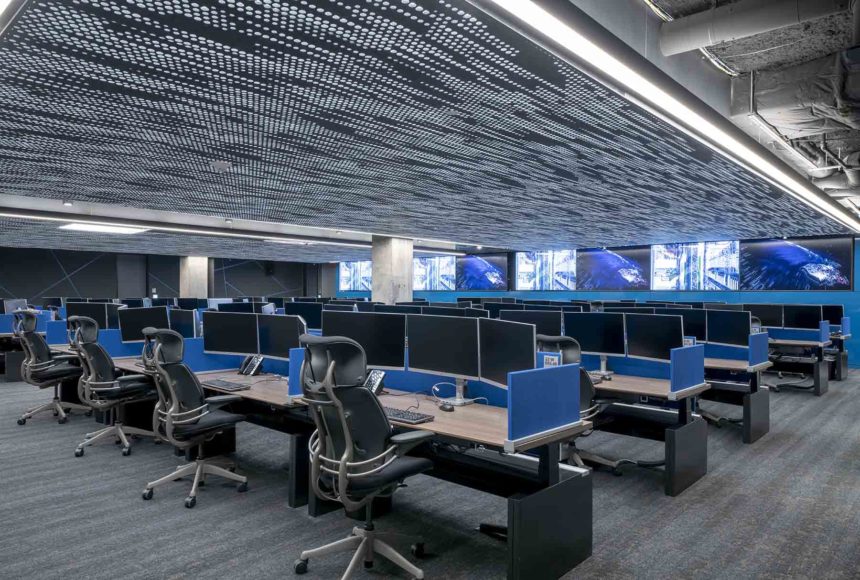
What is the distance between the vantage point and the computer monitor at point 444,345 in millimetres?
3549

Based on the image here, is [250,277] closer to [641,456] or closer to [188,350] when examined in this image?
[188,350]

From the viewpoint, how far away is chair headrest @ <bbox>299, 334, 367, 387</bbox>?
8.43 ft

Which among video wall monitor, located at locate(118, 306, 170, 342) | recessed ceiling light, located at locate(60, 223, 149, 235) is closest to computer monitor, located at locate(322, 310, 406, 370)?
video wall monitor, located at locate(118, 306, 170, 342)

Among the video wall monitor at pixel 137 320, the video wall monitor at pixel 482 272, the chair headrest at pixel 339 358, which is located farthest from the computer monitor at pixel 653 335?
the video wall monitor at pixel 482 272

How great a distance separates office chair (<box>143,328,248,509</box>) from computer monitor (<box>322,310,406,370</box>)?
40.0 inches

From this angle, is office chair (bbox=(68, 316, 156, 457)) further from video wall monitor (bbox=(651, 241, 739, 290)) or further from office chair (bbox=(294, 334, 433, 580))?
video wall monitor (bbox=(651, 241, 739, 290))

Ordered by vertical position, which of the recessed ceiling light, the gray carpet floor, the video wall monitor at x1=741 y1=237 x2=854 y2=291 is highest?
the recessed ceiling light

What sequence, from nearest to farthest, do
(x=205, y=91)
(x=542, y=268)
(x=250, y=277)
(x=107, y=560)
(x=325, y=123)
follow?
(x=107, y=560) → (x=205, y=91) → (x=325, y=123) → (x=542, y=268) → (x=250, y=277)

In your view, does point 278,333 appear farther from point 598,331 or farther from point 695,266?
point 695,266

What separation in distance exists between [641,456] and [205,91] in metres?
4.59

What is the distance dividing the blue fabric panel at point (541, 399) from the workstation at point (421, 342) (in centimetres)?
2

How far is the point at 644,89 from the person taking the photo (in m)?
3.19

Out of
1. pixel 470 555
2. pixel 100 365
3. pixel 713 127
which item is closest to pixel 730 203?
pixel 713 127

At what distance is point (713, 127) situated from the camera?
404 cm
